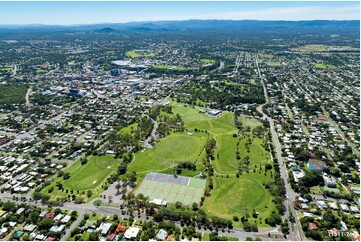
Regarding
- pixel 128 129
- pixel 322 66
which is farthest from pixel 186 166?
pixel 322 66

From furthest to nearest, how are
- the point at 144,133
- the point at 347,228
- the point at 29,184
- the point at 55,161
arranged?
1. the point at 144,133
2. the point at 55,161
3. the point at 29,184
4. the point at 347,228

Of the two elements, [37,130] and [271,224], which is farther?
[37,130]

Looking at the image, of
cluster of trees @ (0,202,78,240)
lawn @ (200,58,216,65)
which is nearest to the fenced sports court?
cluster of trees @ (0,202,78,240)

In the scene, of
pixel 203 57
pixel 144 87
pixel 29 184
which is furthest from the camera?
pixel 203 57

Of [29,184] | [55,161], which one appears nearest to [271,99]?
[55,161]

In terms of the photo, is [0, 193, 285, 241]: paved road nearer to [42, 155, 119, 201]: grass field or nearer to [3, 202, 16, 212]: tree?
[3, 202, 16, 212]: tree

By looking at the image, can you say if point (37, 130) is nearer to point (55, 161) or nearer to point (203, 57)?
point (55, 161)

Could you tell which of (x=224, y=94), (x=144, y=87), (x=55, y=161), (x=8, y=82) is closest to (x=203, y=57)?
(x=144, y=87)

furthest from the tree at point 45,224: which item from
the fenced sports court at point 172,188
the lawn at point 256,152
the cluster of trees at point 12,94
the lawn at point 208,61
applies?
the lawn at point 208,61
